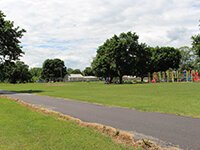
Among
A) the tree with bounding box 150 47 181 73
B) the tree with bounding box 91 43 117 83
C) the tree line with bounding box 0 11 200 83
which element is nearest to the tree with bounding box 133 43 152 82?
the tree line with bounding box 0 11 200 83

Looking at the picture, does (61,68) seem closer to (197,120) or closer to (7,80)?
(7,80)

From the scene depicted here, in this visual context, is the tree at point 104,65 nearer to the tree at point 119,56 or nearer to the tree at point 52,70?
the tree at point 119,56

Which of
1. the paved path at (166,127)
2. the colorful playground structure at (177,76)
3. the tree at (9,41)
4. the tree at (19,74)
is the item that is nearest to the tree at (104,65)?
the colorful playground structure at (177,76)

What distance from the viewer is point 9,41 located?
52.9 meters

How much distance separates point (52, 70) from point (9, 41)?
371 ft

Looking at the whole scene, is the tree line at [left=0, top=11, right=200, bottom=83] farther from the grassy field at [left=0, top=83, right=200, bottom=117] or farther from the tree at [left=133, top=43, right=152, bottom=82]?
the grassy field at [left=0, top=83, right=200, bottom=117]

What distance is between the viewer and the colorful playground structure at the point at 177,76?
86.9 meters

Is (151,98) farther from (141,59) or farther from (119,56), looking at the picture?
(141,59)

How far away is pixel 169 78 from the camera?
307 ft

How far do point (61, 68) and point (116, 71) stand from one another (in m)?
79.6

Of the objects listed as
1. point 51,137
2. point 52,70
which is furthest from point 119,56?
point 52,70

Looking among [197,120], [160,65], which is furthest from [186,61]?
[197,120]

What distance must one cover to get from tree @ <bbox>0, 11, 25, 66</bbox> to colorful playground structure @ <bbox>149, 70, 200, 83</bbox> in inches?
1973

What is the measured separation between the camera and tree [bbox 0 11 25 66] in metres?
52.5
